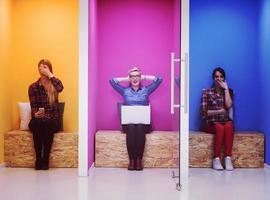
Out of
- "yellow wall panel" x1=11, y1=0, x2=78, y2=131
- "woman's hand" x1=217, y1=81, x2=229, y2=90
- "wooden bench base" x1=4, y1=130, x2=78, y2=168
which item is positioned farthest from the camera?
"yellow wall panel" x1=11, y1=0, x2=78, y2=131

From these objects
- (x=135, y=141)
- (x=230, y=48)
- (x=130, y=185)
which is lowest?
(x=130, y=185)

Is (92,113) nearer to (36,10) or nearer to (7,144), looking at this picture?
(7,144)

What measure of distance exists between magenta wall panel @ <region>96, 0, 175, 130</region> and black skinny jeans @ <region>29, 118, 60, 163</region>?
3.06ft

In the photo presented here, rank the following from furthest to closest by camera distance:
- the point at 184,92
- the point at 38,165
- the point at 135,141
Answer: the point at 135,141 → the point at 38,165 → the point at 184,92

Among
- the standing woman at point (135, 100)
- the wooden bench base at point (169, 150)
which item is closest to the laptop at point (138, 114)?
the standing woman at point (135, 100)

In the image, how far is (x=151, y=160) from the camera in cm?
564

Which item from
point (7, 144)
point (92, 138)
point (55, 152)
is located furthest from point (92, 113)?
point (7, 144)

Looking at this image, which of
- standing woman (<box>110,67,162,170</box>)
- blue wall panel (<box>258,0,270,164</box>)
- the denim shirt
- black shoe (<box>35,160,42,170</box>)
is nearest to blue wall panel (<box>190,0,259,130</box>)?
blue wall panel (<box>258,0,270,164</box>)

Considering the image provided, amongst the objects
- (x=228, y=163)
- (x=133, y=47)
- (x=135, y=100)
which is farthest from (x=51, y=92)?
(x=228, y=163)

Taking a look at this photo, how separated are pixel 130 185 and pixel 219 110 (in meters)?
1.79

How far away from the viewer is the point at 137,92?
5895 millimetres

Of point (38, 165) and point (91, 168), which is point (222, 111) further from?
point (38, 165)

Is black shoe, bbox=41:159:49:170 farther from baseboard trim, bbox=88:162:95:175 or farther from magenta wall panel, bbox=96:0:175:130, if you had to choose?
magenta wall panel, bbox=96:0:175:130

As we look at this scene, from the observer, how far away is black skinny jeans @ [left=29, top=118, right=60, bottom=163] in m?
5.48
